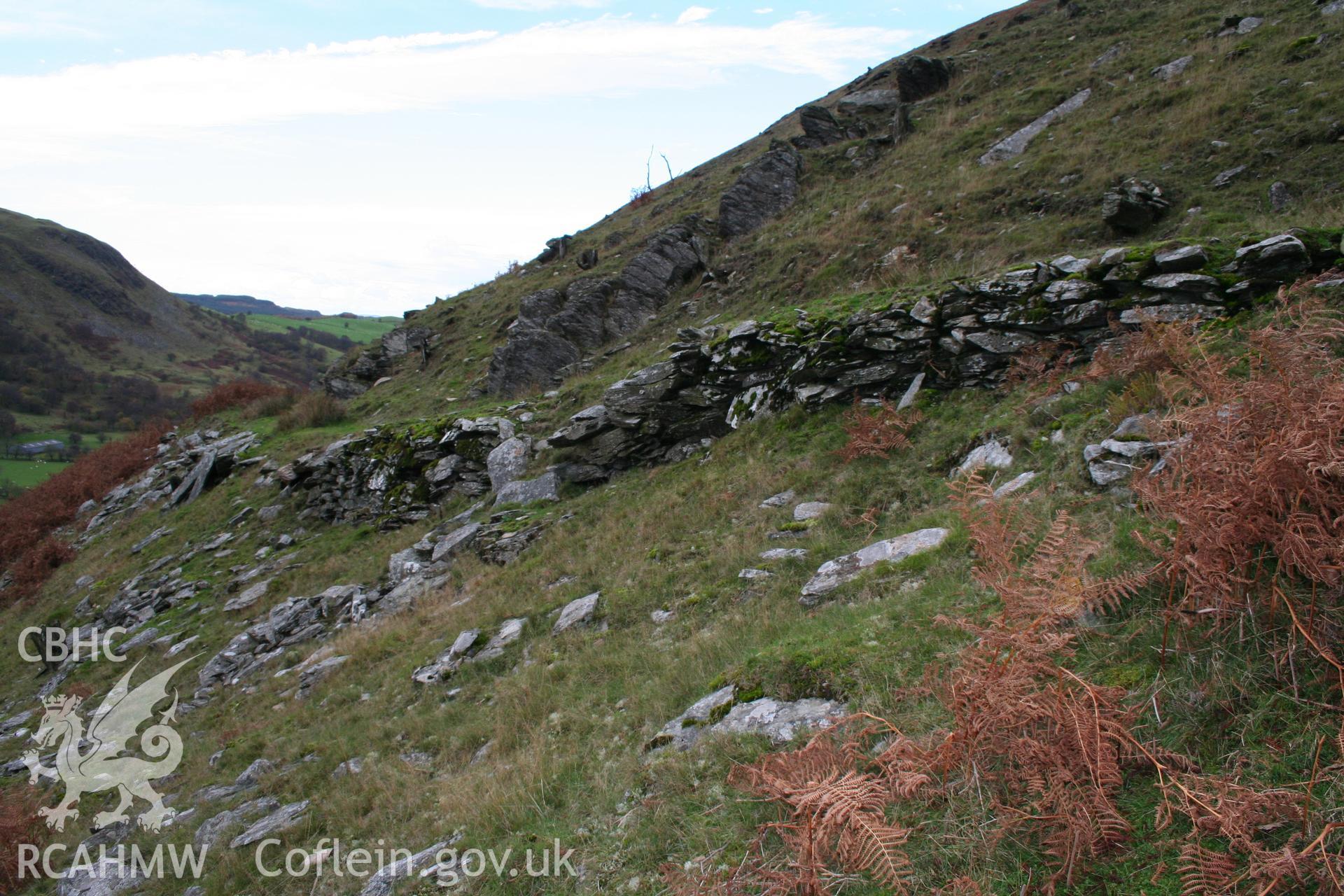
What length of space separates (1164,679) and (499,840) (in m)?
4.79

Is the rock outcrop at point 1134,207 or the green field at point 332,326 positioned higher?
the green field at point 332,326

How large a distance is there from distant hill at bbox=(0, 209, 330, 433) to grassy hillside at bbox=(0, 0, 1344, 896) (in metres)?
68.2

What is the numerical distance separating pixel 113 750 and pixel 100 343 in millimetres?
103848

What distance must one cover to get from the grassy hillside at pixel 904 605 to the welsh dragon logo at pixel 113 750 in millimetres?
371

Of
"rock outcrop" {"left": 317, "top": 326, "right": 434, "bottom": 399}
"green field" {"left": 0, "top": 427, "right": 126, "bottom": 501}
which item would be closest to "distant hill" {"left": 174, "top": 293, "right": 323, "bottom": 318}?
"green field" {"left": 0, "top": 427, "right": 126, "bottom": 501}

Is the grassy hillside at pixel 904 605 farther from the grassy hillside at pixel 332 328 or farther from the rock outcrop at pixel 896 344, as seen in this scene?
the grassy hillside at pixel 332 328

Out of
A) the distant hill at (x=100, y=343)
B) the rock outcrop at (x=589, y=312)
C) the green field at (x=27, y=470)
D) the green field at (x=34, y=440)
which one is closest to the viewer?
the rock outcrop at (x=589, y=312)

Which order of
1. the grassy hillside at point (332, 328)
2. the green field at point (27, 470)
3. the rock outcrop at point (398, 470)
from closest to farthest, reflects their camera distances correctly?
the rock outcrop at point (398, 470) < the green field at point (27, 470) < the grassy hillside at point (332, 328)

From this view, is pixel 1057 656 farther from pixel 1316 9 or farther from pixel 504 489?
pixel 1316 9

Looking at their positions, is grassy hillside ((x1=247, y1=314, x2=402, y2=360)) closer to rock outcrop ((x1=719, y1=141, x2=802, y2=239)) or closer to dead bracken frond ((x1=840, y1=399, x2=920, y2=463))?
rock outcrop ((x1=719, y1=141, x2=802, y2=239))

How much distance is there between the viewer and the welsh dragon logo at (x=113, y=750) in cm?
902

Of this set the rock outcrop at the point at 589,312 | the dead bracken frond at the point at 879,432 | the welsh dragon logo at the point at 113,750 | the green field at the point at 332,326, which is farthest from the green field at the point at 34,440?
the green field at the point at 332,326

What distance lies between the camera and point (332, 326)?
484 ft

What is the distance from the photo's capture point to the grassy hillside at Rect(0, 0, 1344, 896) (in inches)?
115
